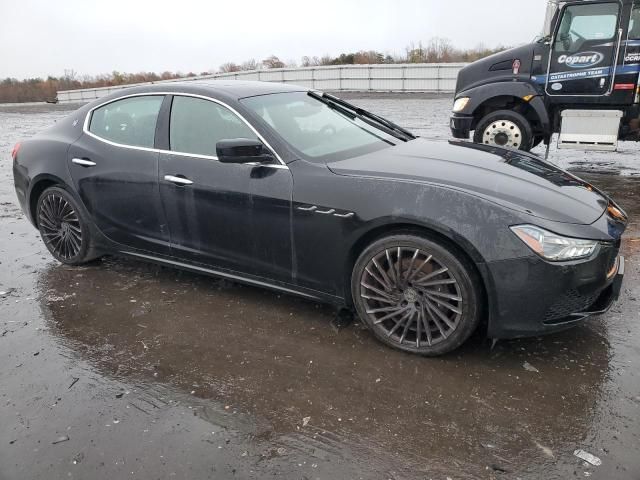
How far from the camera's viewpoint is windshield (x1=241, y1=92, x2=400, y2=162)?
3.55m

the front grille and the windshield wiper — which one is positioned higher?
the windshield wiper

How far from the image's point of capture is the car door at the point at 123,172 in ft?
13.0

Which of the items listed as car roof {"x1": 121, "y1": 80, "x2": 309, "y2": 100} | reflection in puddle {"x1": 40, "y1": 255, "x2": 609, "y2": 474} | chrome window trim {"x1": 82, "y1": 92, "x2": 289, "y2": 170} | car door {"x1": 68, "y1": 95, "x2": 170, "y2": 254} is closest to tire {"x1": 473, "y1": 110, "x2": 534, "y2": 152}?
car roof {"x1": 121, "y1": 80, "x2": 309, "y2": 100}

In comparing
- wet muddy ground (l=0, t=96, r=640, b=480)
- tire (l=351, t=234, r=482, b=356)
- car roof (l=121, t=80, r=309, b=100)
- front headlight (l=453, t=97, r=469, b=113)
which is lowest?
wet muddy ground (l=0, t=96, r=640, b=480)

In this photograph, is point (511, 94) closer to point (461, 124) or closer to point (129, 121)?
point (461, 124)

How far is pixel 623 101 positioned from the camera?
7414mm

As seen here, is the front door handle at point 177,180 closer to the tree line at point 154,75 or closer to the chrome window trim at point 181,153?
the chrome window trim at point 181,153

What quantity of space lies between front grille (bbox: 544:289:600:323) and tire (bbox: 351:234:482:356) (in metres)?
0.37

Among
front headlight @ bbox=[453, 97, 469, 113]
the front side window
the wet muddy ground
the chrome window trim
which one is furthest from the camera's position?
front headlight @ bbox=[453, 97, 469, 113]

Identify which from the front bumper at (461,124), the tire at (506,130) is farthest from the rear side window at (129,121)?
the front bumper at (461,124)

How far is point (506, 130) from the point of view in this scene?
25.7 feet

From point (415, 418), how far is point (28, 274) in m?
3.67

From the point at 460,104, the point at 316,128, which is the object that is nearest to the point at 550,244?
the point at 316,128

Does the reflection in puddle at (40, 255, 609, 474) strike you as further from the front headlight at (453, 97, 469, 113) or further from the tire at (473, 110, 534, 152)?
the front headlight at (453, 97, 469, 113)
